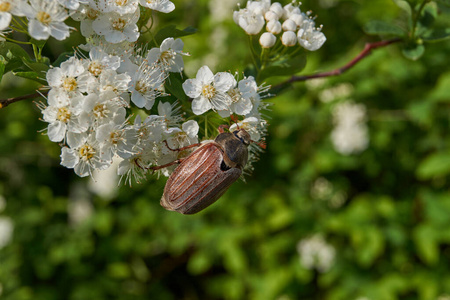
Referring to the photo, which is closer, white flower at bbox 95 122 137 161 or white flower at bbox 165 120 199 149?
white flower at bbox 95 122 137 161

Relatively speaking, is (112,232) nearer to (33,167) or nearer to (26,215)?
(26,215)

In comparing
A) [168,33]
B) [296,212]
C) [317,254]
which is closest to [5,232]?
[296,212]

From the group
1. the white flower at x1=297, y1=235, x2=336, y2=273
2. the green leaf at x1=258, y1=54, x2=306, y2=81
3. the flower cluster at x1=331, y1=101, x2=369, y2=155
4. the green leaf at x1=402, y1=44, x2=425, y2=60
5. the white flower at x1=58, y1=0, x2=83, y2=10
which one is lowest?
the white flower at x1=297, y1=235, x2=336, y2=273

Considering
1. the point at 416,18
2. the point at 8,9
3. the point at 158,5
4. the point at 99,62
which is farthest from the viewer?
the point at 416,18

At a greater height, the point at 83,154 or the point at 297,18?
the point at 297,18

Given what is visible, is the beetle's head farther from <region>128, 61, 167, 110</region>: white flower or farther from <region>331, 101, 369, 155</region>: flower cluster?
<region>331, 101, 369, 155</region>: flower cluster

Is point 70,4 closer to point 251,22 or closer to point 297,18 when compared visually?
point 251,22

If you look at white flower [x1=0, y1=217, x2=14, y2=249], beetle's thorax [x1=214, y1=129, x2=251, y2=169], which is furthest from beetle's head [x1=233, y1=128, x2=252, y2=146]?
white flower [x1=0, y1=217, x2=14, y2=249]
